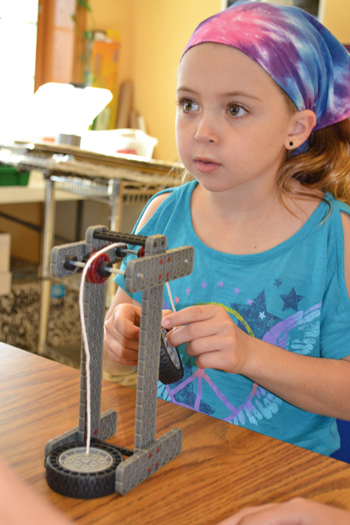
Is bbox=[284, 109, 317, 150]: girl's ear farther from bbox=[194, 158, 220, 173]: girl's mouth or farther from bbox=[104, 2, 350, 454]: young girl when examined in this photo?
bbox=[194, 158, 220, 173]: girl's mouth

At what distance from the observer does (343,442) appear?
864 mm

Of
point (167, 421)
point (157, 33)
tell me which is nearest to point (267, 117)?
point (167, 421)

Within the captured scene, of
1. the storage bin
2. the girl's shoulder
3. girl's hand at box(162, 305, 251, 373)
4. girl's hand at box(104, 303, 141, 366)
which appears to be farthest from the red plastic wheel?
the storage bin

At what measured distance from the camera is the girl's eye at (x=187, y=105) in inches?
30.5

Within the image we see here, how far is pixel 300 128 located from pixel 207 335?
39cm

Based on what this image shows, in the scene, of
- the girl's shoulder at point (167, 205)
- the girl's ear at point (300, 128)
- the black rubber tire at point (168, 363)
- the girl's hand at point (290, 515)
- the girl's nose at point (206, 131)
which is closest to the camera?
the girl's hand at point (290, 515)

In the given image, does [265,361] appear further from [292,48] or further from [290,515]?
[292,48]

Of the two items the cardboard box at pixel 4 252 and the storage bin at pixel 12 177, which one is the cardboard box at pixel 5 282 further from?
the storage bin at pixel 12 177

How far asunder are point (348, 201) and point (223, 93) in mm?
349

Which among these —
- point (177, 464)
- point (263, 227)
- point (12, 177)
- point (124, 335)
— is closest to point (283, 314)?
point (263, 227)

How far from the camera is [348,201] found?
972 mm

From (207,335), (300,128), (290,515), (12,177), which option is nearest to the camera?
(290,515)

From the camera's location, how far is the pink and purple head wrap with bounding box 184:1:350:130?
766 millimetres

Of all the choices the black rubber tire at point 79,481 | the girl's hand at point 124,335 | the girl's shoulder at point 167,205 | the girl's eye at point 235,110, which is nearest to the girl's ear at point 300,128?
the girl's eye at point 235,110
